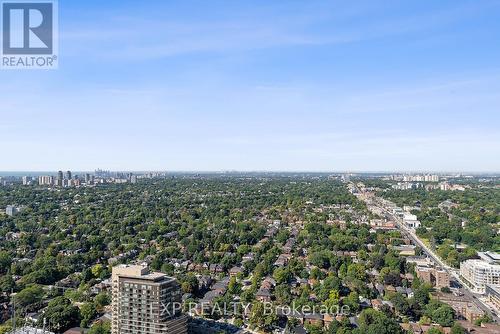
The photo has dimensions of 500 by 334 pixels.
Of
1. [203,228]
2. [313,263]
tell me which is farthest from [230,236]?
[313,263]

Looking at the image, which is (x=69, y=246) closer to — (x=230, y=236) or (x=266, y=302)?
(x=230, y=236)

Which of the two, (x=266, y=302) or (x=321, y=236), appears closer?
(x=266, y=302)

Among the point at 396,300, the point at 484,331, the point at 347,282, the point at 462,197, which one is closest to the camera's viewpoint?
the point at 484,331

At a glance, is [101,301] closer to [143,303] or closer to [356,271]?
[143,303]

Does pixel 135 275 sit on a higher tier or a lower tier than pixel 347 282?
higher

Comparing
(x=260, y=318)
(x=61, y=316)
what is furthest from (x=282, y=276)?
(x=61, y=316)

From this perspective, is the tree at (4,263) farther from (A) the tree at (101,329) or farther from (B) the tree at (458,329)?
(B) the tree at (458,329)

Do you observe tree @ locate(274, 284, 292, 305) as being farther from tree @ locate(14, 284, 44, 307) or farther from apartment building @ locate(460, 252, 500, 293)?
apartment building @ locate(460, 252, 500, 293)
